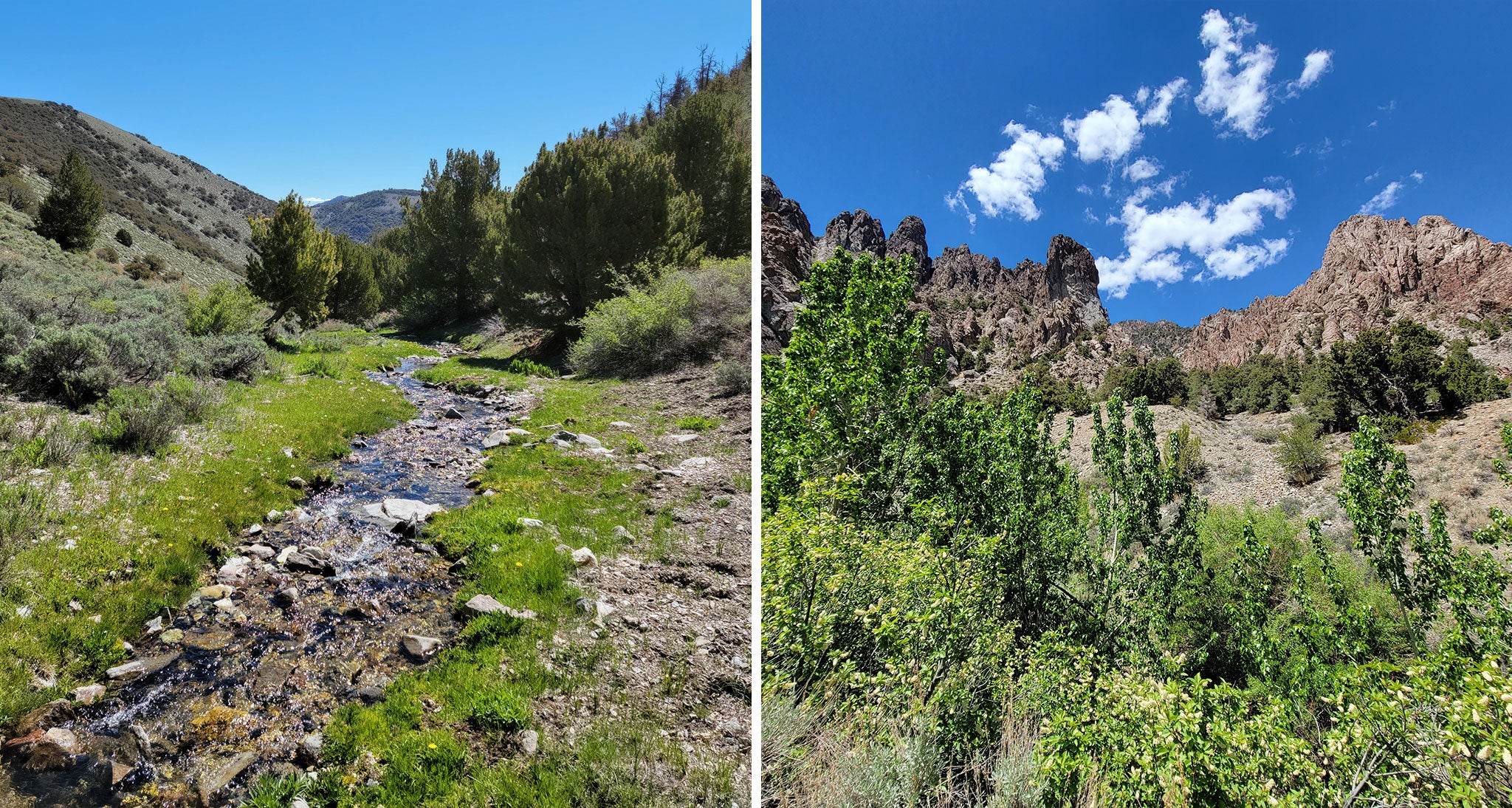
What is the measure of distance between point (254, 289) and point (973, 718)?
75.5 feet

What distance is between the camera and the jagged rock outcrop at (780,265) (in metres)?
13.6

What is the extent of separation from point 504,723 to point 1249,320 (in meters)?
67.0

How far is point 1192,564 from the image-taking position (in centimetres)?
958

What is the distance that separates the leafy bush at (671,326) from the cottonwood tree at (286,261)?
9.15 metres

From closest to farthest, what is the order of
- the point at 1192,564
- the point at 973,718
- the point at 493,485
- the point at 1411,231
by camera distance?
the point at 973,718, the point at 493,485, the point at 1192,564, the point at 1411,231

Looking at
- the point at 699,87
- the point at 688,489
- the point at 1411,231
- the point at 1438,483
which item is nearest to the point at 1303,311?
the point at 1411,231

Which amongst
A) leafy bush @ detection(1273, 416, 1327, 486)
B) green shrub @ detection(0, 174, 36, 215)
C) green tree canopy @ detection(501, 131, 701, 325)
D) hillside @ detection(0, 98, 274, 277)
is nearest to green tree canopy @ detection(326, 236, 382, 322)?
hillside @ detection(0, 98, 274, 277)

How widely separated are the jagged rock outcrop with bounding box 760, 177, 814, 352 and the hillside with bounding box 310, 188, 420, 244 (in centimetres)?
11937

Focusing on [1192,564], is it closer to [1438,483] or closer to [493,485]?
[493,485]

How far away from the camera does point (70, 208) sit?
2423 centimetres

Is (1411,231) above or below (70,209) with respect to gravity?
above

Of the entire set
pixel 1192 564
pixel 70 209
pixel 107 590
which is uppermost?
pixel 70 209

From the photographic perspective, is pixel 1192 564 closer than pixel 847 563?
No

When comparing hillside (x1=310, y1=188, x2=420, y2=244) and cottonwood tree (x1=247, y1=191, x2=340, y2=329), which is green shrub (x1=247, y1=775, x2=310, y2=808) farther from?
hillside (x1=310, y1=188, x2=420, y2=244)
